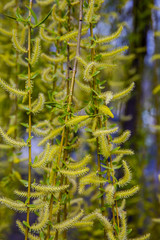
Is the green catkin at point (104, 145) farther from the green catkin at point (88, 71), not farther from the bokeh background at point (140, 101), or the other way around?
the bokeh background at point (140, 101)

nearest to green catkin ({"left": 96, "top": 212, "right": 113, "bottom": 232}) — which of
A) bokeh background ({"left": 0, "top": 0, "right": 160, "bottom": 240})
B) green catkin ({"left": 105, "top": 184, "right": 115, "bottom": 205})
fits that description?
green catkin ({"left": 105, "top": 184, "right": 115, "bottom": 205})

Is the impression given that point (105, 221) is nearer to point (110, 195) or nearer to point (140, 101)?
point (110, 195)

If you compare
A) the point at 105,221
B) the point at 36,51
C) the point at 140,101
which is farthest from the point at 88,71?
the point at 140,101

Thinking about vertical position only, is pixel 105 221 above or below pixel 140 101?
below

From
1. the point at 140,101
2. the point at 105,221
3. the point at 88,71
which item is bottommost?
the point at 105,221

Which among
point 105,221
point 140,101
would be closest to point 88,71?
point 105,221

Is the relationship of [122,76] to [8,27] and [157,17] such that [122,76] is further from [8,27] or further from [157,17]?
[8,27]

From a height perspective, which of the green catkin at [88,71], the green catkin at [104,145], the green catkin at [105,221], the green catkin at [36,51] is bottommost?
the green catkin at [105,221]

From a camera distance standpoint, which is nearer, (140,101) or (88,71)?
(88,71)

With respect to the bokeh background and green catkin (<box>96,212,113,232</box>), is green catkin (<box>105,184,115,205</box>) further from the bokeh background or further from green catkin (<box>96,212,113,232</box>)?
the bokeh background

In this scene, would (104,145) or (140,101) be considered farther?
(140,101)

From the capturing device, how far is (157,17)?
2.60 feet

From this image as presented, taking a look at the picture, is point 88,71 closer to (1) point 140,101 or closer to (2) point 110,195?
(2) point 110,195

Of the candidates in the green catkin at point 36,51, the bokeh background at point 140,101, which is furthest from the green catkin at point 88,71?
the bokeh background at point 140,101
